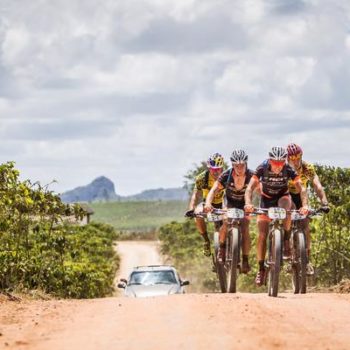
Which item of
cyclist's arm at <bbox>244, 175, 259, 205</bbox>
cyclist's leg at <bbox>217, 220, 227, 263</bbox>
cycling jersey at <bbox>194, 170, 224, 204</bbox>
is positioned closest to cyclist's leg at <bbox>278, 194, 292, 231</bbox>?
cyclist's arm at <bbox>244, 175, 259, 205</bbox>

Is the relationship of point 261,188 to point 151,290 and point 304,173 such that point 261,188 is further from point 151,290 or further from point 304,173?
point 151,290

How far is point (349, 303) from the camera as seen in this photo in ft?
42.8

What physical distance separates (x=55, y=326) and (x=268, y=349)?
10.7ft

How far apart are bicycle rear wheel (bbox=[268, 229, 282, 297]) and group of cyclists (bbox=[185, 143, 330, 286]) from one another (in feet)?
1.32

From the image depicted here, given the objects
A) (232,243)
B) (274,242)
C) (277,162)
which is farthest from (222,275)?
(277,162)

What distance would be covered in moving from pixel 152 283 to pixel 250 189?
682 centimetres

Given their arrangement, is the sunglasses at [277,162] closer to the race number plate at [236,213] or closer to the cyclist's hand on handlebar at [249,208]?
the cyclist's hand on handlebar at [249,208]

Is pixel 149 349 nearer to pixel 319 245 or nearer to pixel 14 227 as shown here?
pixel 14 227

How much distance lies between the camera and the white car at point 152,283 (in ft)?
62.1

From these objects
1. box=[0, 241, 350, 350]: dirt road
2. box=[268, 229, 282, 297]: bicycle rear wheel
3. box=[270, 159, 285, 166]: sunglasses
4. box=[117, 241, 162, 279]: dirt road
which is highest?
box=[270, 159, 285, 166]: sunglasses

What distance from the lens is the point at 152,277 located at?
20031mm

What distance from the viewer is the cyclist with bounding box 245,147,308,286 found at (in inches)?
532

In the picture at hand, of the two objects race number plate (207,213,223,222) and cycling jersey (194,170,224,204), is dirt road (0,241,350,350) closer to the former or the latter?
race number plate (207,213,223,222)

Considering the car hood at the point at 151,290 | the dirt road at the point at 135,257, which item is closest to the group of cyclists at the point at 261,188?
the car hood at the point at 151,290
